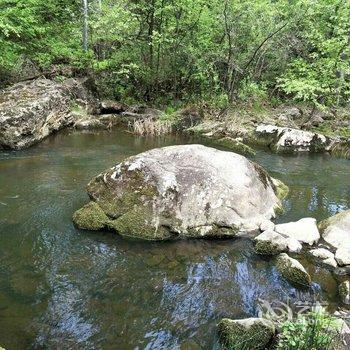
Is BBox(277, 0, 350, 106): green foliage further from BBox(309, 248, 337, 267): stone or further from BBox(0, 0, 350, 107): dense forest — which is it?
BBox(309, 248, 337, 267): stone

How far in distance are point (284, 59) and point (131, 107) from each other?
7739 millimetres

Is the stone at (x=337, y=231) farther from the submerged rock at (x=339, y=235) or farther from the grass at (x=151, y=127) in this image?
the grass at (x=151, y=127)

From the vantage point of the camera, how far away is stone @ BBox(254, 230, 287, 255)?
6.86 metres

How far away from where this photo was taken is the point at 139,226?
735 cm

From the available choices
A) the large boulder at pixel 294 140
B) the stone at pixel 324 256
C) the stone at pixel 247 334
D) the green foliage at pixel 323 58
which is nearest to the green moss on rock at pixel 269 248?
the stone at pixel 324 256

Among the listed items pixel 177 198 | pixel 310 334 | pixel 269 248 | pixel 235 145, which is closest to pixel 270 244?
pixel 269 248

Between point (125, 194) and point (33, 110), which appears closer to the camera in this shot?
point (125, 194)

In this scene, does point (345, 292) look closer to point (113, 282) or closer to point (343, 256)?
point (343, 256)

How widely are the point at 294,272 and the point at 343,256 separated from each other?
112 cm

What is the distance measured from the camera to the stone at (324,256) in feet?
21.7

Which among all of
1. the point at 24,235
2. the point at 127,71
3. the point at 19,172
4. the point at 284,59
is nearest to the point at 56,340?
the point at 24,235

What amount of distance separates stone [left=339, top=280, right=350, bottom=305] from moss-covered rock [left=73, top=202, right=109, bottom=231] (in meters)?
4.25

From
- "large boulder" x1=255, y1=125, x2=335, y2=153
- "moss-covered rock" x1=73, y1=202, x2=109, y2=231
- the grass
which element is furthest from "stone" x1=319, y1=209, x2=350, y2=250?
the grass

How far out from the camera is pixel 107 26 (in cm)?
1753
